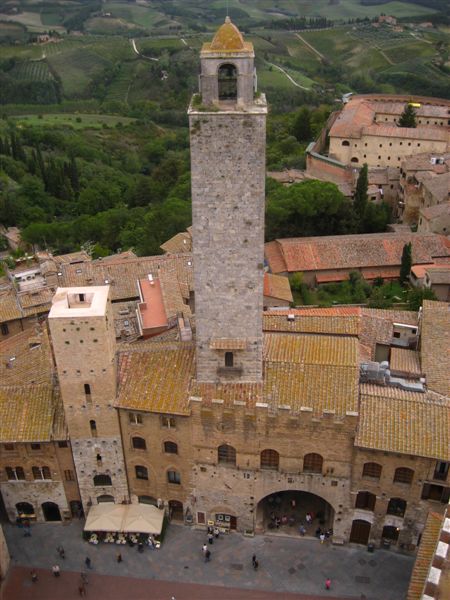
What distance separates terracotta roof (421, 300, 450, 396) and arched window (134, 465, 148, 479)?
16075 mm

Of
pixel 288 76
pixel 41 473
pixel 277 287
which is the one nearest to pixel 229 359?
pixel 41 473

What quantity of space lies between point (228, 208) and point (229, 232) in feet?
3.77

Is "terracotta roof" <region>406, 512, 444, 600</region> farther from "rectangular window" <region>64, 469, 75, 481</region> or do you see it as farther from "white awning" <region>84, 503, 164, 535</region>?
"rectangular window" <region>64, 469, 75, 481</region>

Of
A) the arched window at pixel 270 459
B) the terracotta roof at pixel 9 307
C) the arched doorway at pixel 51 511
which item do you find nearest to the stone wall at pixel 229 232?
the arched window at pixel 270 459

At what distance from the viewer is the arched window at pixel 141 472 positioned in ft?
106

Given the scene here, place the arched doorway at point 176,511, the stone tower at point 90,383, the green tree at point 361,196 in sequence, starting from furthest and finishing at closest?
the green tree at point 361,196, the arched doorway at point 176,511, the stone tower at point 90,383

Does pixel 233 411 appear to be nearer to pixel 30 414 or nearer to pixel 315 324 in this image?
pixel 315 324

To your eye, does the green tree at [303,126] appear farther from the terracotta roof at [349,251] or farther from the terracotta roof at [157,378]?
the terracotta roof at [157,378]

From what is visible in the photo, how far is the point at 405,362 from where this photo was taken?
3459cm

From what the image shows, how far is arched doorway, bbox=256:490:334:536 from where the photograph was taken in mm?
32844

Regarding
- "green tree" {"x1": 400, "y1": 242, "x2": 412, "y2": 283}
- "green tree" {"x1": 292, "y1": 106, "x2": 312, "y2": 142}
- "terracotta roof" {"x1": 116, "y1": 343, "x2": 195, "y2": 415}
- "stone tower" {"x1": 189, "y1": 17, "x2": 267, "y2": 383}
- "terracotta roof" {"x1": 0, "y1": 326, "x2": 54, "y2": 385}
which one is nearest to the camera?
"stone tower" {"x1": 189, "y1": 17, "x2": 267, "y2": 383}

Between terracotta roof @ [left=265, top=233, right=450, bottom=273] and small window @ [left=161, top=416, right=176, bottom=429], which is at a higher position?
small window @ [left=161, top=416, right=176, bottom=429]

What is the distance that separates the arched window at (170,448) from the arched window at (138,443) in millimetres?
1132

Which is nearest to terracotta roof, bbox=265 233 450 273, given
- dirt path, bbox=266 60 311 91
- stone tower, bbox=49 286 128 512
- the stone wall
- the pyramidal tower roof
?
the stone wall
